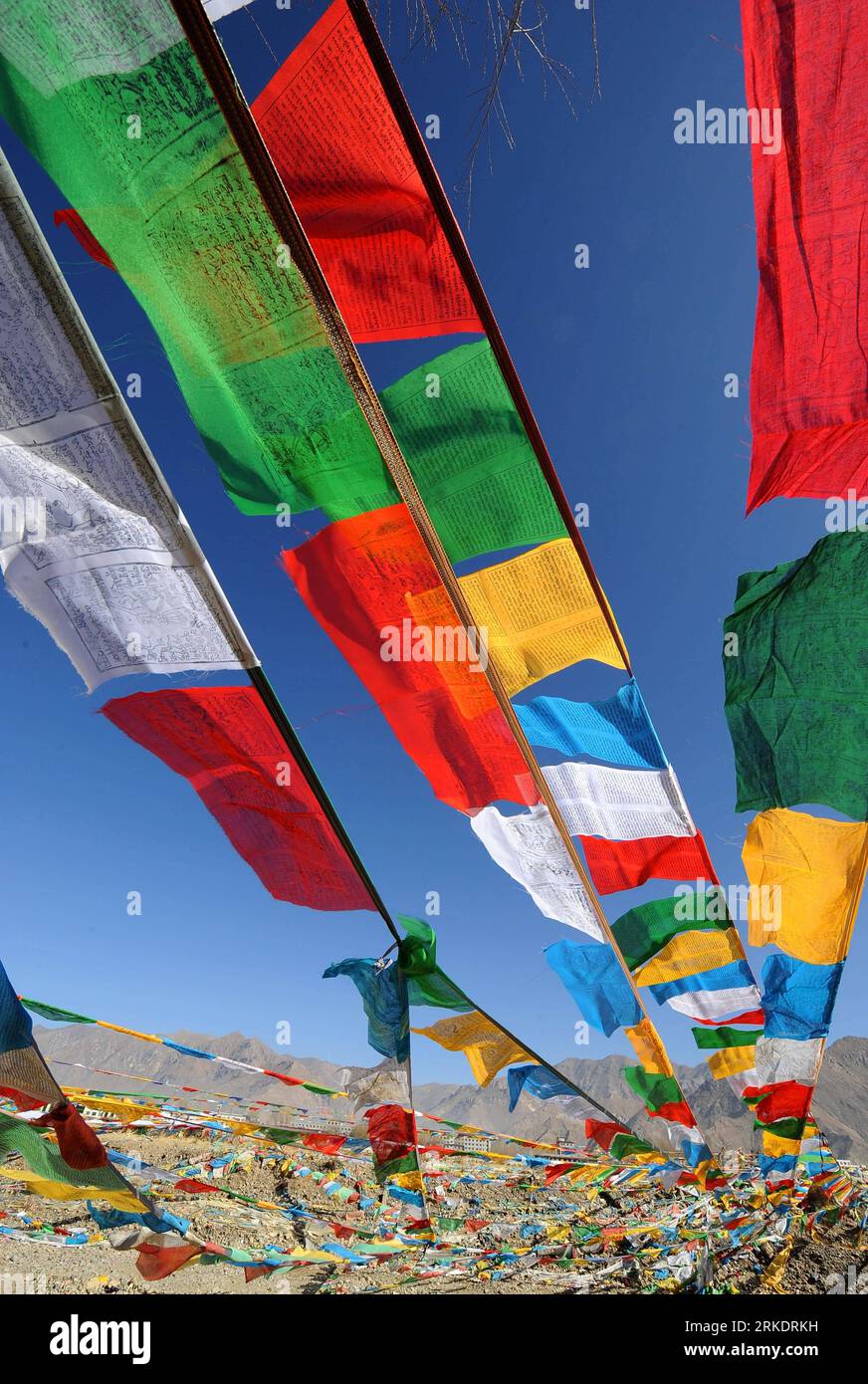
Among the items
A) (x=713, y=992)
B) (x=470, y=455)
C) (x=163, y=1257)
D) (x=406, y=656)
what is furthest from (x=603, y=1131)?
(x=470, y=455)

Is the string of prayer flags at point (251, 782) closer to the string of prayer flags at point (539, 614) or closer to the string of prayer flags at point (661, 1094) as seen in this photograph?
the string of prayer flags at point (539, 614)

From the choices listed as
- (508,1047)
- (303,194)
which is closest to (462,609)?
(303,194)

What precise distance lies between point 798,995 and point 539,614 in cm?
364

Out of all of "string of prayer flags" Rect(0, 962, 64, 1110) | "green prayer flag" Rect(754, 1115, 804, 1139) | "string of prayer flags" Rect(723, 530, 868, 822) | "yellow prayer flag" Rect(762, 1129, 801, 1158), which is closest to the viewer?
"string of prayer flags" Rect(0, 962, 64, 1110)

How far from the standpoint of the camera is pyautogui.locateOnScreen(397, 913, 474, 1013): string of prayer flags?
153 inches

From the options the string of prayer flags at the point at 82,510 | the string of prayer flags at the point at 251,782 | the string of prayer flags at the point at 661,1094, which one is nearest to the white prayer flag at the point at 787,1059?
the string of prayer flags at the point at 661,1094

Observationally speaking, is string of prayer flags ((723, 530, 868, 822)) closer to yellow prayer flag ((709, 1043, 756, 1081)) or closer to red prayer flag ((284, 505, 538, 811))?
red prayer flag ((284, 505, 538, 811))

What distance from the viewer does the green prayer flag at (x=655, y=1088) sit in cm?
550

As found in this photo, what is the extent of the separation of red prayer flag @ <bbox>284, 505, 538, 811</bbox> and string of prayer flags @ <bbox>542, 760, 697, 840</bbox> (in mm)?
664

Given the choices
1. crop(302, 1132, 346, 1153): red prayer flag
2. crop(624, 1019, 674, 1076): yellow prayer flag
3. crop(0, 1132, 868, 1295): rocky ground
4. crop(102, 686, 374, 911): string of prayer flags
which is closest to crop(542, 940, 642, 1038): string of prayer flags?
crop(624, 1019, 674, 1076): yellow prayer flag

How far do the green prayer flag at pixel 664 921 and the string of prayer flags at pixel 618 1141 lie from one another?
2.33 m

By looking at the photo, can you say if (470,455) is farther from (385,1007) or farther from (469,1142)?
(469,1142)

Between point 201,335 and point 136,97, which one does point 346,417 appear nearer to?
point 201,335

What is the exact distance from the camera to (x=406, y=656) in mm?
3402
